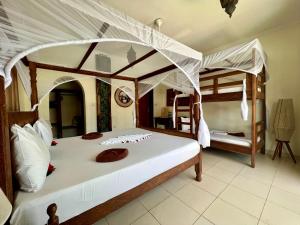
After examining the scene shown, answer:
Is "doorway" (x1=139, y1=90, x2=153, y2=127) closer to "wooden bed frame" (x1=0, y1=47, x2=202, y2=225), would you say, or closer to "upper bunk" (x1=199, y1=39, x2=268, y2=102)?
"upper bunk" (x1=199, y1=39, x2=268, y2=102)

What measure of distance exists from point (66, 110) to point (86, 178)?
188 inches

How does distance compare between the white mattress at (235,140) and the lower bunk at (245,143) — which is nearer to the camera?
the lower bunk at (245,143)

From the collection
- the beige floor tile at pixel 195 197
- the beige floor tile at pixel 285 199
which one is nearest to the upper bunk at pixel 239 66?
the beige floor tile at pixel 285 199

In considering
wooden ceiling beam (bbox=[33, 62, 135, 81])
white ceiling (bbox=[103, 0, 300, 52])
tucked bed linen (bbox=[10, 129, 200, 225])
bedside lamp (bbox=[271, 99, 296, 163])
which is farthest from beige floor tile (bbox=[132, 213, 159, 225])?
white ceiling (bbox=[103, 0, 300, 52])

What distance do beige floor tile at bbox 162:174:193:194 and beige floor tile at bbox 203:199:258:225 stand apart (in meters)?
0.50

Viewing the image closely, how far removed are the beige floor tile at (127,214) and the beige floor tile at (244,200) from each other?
1.04 metres

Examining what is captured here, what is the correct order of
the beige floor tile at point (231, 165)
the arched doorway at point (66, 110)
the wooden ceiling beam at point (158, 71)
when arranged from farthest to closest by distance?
1. the arched doorway at point (66, 110)
2. the beige floor tile at point (231, 165)
3. the wooden ceiling beam at point (158, 71)

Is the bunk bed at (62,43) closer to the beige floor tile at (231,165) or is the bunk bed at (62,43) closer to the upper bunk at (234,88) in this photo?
the beige floor tile at (231,165)

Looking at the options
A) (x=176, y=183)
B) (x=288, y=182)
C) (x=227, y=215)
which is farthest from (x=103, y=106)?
(x=288, y=182)

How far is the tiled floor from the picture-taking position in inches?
56.7

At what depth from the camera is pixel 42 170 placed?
3.40 feet

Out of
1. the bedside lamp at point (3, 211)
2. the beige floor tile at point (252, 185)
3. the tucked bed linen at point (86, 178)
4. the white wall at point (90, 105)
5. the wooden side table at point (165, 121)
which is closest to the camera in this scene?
the bedside lamp at point (3, 211)

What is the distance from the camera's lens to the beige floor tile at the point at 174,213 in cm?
142

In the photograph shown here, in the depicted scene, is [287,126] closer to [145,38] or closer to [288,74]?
[288,74]
